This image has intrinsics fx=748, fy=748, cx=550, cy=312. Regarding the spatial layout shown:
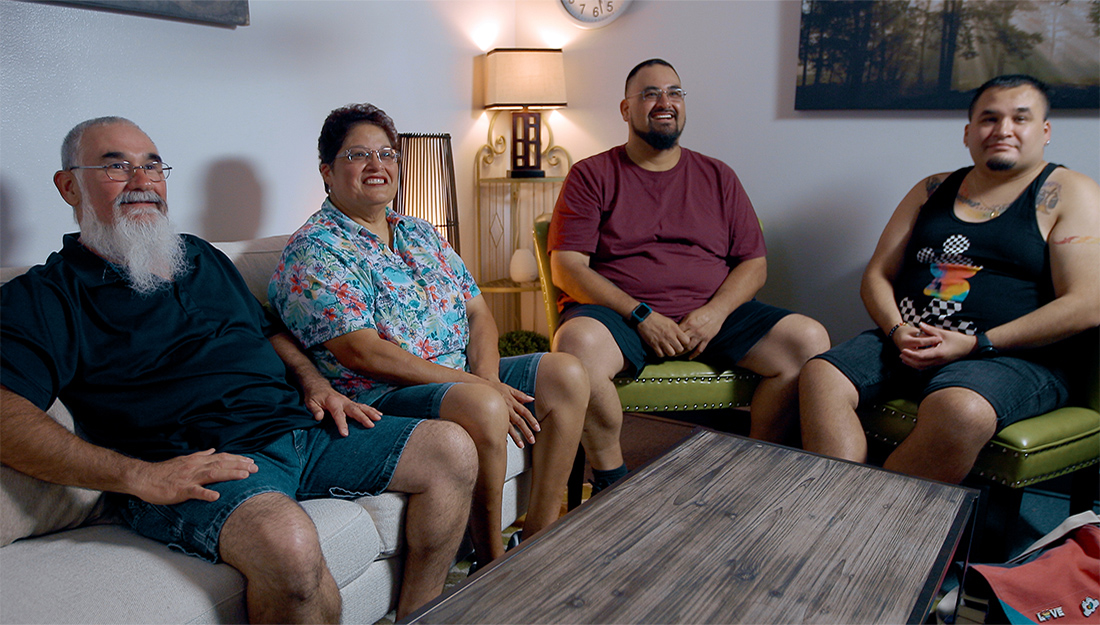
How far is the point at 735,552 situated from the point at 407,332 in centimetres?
97

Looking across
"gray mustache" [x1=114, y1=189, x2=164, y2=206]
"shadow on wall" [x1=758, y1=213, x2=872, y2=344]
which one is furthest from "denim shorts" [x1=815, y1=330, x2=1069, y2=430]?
"gray mustache" [x1=114, y1=189, x2=164, y2=206]

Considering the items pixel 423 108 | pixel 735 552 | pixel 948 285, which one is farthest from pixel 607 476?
pixel 423 108

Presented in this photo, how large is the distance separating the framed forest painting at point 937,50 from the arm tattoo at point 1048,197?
1.68ft

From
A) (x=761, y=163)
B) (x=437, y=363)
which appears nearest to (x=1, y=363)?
(x=437, y=363)

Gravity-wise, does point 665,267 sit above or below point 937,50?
below

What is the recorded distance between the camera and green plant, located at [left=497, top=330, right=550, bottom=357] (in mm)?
3090

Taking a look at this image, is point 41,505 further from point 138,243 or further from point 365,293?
point 365,293

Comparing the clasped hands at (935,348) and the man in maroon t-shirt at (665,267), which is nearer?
the clasped hands at (935,348)

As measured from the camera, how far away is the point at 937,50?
2.60 metres

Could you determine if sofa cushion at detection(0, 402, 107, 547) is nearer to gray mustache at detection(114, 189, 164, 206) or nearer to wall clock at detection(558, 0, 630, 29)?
gray mustache at detection(114, 189, 164, 206)

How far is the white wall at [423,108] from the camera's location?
179cm

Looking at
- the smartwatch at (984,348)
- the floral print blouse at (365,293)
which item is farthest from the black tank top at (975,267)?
the floral print blouse at (365,293)

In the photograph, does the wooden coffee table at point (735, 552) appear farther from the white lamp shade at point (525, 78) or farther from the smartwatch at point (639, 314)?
the white lamp shade at point (525, 78)

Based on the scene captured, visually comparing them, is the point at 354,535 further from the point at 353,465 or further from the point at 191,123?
the point at 191,123
